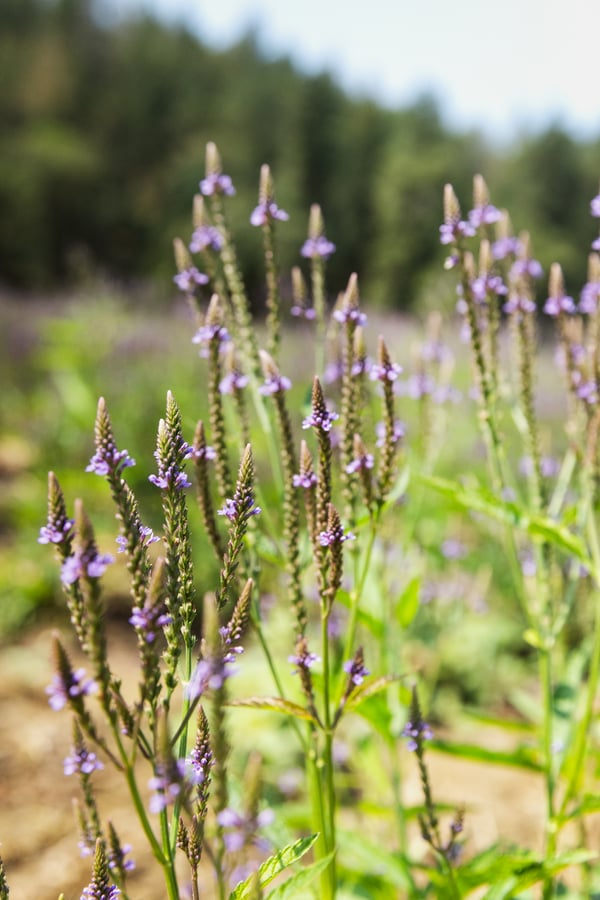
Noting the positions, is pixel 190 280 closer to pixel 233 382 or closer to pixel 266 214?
pixel 266 214

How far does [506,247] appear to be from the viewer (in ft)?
8.66

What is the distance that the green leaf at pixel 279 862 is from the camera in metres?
1.36

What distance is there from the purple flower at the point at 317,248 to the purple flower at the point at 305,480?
3.44 ft

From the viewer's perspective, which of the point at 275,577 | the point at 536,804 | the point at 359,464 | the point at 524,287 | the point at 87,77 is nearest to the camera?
the point at 359,464

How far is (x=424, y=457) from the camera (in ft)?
10.5

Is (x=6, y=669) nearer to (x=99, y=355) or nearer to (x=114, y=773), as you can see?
(x=114, y=773)

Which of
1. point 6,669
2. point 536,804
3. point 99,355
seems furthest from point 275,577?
point 99,355

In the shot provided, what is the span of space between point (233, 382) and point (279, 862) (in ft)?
3.82

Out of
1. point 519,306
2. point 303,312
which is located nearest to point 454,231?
point 519,306

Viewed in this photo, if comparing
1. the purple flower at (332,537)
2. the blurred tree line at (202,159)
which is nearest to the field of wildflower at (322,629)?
the purple flower at (332,537)

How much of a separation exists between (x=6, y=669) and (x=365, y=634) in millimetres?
2965

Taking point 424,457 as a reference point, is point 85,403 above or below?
above

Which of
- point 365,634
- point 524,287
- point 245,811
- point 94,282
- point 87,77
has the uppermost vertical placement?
point 87,77

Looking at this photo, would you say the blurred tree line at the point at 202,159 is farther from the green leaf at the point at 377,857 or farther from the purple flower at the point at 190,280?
the green leaf at the point at 377,857
